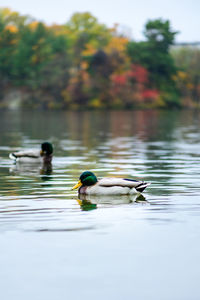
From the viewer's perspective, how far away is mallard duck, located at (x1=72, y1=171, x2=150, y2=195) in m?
11.1

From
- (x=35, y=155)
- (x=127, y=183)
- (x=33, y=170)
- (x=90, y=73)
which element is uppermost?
(x=90, y=73)

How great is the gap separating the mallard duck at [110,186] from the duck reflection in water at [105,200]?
8cm

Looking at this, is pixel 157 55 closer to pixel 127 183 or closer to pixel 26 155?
pixel 26 155

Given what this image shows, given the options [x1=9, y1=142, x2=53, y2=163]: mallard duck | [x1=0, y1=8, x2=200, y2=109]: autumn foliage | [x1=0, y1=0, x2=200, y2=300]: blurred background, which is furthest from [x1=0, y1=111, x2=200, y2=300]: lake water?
[x1=0, y1=8, x2=200, y2=109]: autumn foliage

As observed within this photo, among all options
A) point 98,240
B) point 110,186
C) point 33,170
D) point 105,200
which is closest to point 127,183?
point 110,186

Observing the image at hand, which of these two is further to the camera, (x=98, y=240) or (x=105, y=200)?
(x=105, y=200)

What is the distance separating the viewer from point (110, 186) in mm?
11219

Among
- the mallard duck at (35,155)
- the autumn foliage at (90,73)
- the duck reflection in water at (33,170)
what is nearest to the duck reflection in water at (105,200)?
the duck reflection in water at (33,170)

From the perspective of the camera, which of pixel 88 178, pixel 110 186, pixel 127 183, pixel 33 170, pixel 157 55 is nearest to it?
pixel 127 183

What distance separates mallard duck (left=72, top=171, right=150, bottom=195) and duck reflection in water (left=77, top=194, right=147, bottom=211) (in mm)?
78

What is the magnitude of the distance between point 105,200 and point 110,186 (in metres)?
0.27

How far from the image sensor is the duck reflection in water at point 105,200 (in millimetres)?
10720

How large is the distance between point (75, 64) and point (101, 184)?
7224cm

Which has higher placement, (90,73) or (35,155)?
(90,73)
